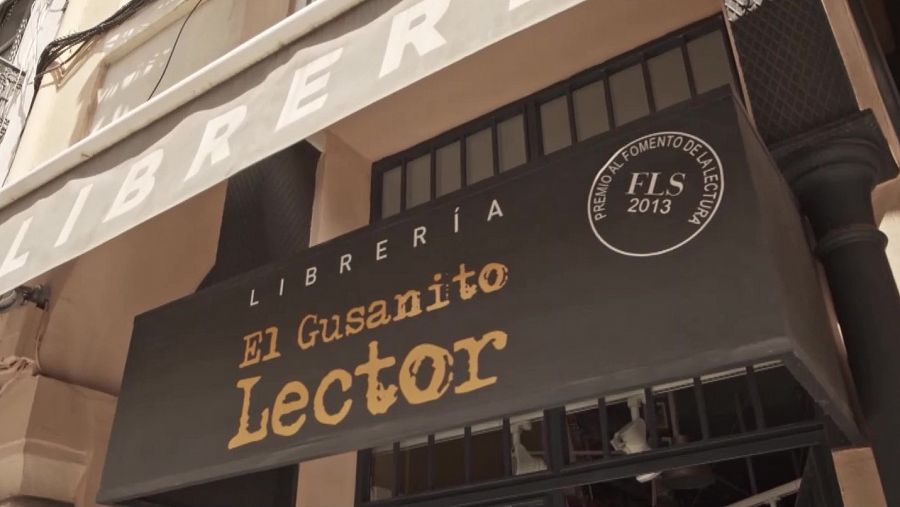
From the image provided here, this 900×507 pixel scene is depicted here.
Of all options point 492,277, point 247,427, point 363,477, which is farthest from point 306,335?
point 363,477

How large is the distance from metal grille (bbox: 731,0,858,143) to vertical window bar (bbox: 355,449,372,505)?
7.68 feet

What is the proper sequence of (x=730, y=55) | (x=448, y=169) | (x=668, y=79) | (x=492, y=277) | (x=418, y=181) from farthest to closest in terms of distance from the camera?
(x=418, y=181)
(x=448, y=169)
(x=668, y=79)
(x=730, y=55)
(x=492, y=277)

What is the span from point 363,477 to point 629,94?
229 centimetres

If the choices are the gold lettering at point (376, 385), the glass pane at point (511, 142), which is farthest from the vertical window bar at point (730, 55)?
the gold lettering at point (376, 385)

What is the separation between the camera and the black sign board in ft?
6.21

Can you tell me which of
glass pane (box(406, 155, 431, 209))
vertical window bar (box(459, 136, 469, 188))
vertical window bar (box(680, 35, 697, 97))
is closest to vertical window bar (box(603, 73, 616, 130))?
vertical window bar (box(680, 35, 697, 97))

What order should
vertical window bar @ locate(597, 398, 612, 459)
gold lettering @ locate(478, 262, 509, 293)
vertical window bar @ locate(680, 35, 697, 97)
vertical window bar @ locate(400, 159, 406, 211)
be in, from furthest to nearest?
1. vertical window bar @ locate(400, 159, 406, 211)
2. vertical window bar @ locate(680, 35, 697, 97)
3. vertical window bar @ locate(597, 398, 612, 459)
4. gold lettering @ locate(478, 262, 509, 293)

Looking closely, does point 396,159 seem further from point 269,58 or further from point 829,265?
point 829,265

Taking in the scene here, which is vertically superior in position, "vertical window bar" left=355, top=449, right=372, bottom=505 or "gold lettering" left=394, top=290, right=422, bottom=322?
"gold lettering" left=394, top=290, right=422, bottom=322

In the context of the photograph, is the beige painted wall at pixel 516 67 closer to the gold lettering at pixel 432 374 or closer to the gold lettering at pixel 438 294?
the gold lettering at pixel 438 294

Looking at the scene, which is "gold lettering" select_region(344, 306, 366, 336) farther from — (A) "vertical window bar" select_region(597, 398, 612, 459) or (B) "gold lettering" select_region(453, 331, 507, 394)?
(A) "vertical window bar" select_region(597, 398, 612, 459)

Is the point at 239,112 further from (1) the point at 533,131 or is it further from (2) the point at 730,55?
(2) the point at 730,55

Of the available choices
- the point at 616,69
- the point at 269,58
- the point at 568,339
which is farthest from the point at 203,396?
the point at 616,69

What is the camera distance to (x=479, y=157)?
4.18 metres
